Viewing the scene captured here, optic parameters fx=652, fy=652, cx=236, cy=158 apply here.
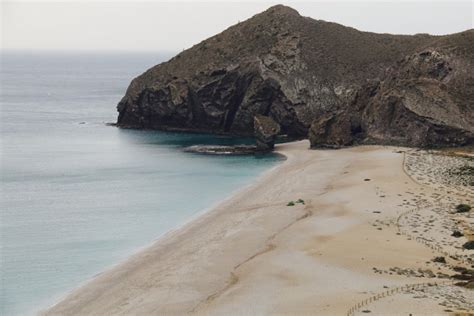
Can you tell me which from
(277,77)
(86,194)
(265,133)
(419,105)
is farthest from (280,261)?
(277,77)

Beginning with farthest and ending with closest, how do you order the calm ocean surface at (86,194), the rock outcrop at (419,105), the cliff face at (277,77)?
the cliff face at (277,77)
the rock outcrop at (419,105)
the calm ocean surface at (86,194)

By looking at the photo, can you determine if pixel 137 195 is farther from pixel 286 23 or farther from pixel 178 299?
pixel 286 23

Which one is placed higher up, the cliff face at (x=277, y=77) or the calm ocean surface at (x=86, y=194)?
the cliff face at (x=277, y=77)

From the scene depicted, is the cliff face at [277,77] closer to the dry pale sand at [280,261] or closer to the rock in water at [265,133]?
the rock in water at [265,133]

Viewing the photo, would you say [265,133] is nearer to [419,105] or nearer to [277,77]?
[419,105]

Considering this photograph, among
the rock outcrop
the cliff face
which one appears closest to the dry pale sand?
the rock outcrop

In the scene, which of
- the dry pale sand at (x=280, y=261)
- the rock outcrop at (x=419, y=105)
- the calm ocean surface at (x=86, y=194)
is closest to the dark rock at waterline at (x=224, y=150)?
the calm ocean surface at (x=86, y=194)

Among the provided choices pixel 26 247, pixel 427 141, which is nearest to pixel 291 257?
pixel 26 247
